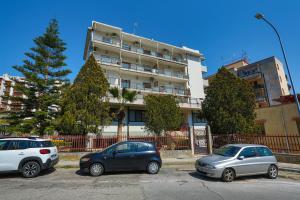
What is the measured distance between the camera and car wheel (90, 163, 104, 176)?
864 cm

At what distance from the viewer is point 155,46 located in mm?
34375

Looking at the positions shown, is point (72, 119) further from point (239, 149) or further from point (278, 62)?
point (278, 62)

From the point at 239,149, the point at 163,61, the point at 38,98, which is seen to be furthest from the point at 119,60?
the point at 239,149

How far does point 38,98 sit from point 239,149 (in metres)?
20.8

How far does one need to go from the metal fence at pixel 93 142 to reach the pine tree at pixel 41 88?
6.44 meters

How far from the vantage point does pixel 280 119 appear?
18500mm

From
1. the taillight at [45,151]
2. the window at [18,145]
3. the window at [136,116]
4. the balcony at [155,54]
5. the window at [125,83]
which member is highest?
the balcony at [155,54]

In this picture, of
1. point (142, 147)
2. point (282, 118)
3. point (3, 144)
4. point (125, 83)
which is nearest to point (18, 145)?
point (3, 144)

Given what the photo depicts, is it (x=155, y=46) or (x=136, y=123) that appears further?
(x=155, y=46)

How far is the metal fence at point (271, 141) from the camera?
12234 mm

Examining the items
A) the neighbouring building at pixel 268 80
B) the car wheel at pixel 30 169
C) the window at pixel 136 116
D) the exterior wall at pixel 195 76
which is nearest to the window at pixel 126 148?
the car wheel at pixel 30 169

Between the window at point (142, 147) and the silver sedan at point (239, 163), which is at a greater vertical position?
the window at point (142, 147)

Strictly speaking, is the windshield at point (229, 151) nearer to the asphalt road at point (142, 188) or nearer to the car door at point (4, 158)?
the asphalt road at point (142, 188)

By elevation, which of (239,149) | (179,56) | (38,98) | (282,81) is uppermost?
(179,56)
